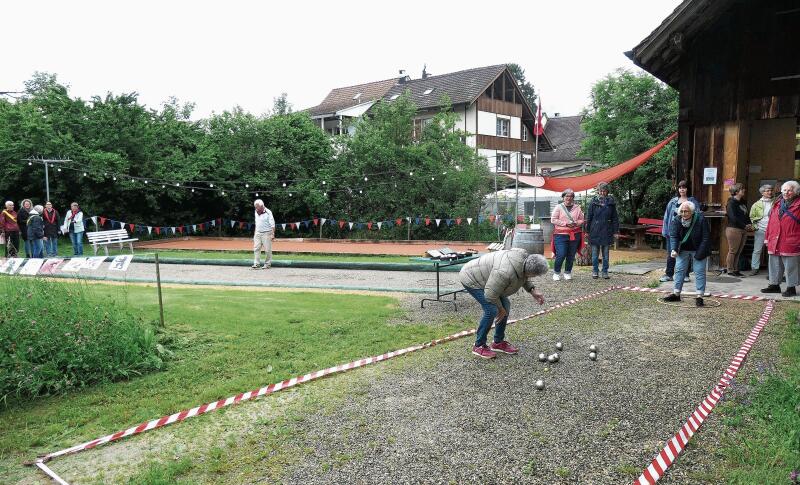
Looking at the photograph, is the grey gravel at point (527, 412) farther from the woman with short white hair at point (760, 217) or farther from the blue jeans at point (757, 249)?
the blue jeans at point (757, 249)

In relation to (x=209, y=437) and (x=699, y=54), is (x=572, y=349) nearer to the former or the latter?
(x=209, y=437)

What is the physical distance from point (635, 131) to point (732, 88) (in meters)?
8.45

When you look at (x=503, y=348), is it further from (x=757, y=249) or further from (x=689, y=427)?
(x=757, y=249)

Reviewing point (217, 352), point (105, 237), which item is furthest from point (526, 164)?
point (217, 352)

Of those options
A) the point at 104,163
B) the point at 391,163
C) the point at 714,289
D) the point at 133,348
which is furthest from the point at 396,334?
the point at 104,163

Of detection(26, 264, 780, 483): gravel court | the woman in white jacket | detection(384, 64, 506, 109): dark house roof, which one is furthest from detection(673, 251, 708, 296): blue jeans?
detection(384, 64, 506, 109): dark house roof

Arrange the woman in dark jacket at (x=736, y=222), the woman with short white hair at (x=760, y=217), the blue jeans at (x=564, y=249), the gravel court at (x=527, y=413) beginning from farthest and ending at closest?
the blue jeans at (x=564, y=249), the woman in dark jacket at (x=736, y=222), the woman with short white hair at (x=760, y=217), the gravel court at (x=527, y=413)

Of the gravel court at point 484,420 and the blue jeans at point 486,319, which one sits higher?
the blue jeans at point 486,319

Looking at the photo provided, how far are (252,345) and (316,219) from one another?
1765cm

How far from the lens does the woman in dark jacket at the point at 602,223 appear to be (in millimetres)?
10641

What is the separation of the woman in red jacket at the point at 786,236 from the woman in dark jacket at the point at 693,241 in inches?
50.8

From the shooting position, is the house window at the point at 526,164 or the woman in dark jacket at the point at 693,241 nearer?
the woman in dark jacket at the point at 693,241

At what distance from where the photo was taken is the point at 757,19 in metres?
10.2

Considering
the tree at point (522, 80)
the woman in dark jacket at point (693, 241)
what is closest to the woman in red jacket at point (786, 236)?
the woman in dark jacket at point (693, 241)
